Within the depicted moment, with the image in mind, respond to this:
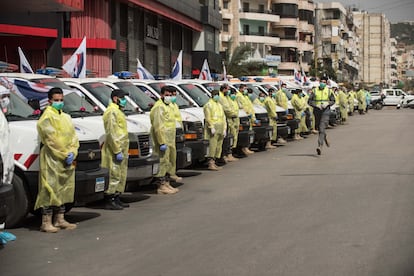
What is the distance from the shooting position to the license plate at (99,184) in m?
9.91

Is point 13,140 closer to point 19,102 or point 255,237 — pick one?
point 19,102

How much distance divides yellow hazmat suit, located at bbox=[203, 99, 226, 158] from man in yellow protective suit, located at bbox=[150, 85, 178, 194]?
2951 mm

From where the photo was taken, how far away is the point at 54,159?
9203 mm

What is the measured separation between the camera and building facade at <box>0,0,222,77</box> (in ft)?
90.6

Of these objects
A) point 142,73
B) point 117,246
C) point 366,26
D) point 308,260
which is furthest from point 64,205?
point 366,26

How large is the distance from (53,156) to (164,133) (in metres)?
3.40

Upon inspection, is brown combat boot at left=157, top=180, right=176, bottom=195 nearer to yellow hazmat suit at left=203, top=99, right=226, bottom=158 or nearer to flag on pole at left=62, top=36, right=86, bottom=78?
yellow hazmat suit at left=203, top=99, right=226, bottom=158

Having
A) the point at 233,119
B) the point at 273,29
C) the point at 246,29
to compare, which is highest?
the point at 273,29

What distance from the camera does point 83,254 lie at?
8.05 m

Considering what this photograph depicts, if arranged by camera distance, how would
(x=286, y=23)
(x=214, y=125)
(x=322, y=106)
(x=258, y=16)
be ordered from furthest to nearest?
1. (x=286, y=23)
2. (x=258, y=16)
3. (x=322, y=106)
4. (x=214, y=125)

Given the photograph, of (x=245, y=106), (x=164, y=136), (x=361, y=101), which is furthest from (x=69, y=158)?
(x=361, y=101)

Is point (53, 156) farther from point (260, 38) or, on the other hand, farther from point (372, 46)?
point (372, 46)

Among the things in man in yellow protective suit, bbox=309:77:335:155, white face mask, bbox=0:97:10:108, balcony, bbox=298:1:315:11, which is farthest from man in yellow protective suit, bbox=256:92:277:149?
balcony, bbox=298:1:315:11

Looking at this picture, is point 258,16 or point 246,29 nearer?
point 258,16
